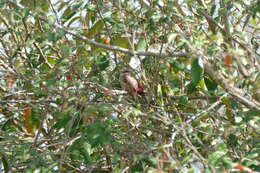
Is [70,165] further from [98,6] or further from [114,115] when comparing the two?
[98,6]

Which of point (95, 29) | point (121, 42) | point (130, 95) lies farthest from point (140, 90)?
point (95, 29)

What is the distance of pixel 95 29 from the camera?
4.56 meters

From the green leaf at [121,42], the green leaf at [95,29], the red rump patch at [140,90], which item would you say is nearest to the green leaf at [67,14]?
the green leaf at [95,29]

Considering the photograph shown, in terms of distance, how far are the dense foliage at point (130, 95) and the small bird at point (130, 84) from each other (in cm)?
6

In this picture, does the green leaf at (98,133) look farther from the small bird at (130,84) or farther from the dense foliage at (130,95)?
the small bird at (130,84)

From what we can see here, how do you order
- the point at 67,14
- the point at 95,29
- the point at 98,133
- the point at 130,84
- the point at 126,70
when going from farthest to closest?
1. the point at 67,14
2. the point at 95,29
3. the point at 126,70
4. the point at 130,84
5. the point at 98,133

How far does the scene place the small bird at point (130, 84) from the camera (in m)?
4.21

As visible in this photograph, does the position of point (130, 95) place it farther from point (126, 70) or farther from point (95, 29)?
point (95, 29)

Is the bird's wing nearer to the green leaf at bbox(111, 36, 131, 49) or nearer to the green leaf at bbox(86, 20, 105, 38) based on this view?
the green leaf at bbox(111, 36, 131, 49)

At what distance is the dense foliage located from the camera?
3.43 meters

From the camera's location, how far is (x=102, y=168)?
424 cm

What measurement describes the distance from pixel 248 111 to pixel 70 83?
1.09m

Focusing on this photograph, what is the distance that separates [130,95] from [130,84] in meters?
0.09

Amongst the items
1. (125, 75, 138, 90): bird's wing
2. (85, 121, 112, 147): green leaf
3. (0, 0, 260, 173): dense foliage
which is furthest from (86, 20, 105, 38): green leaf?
(85, 121, 112, 147): green leaf
